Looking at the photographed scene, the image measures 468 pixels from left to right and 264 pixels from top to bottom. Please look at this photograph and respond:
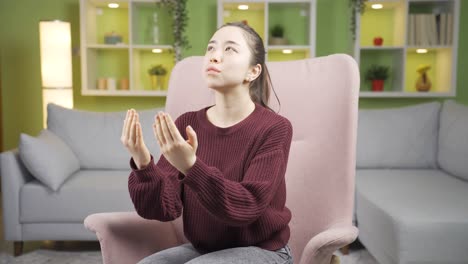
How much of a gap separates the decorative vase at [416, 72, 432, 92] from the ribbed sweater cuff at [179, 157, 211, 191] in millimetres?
3576

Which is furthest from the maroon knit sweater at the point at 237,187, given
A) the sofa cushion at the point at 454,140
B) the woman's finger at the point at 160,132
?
the sofa cushion at the point at 454,140

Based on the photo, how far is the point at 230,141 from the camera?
4.42 ft

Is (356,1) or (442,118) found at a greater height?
(356,1)

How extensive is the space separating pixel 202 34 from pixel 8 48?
5.60ft

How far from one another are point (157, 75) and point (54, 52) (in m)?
0.84

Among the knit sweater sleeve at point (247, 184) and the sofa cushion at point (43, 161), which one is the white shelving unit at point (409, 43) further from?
the knit sweater sleeve at point (247, 184)

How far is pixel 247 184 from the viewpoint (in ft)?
3.84

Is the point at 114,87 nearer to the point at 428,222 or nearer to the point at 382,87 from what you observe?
the point at 382,87

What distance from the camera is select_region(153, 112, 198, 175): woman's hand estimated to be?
1.00m

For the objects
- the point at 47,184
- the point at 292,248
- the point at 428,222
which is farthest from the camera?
the point at 47,184

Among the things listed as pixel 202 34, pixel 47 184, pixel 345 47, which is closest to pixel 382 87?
pixel 345 47

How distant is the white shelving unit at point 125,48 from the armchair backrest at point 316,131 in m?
2.62

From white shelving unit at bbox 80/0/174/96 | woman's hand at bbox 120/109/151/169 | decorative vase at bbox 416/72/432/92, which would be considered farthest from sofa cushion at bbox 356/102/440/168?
woman's hand at bbox 120/109/151/169

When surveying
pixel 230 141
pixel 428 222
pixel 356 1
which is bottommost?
pixel 428 222
